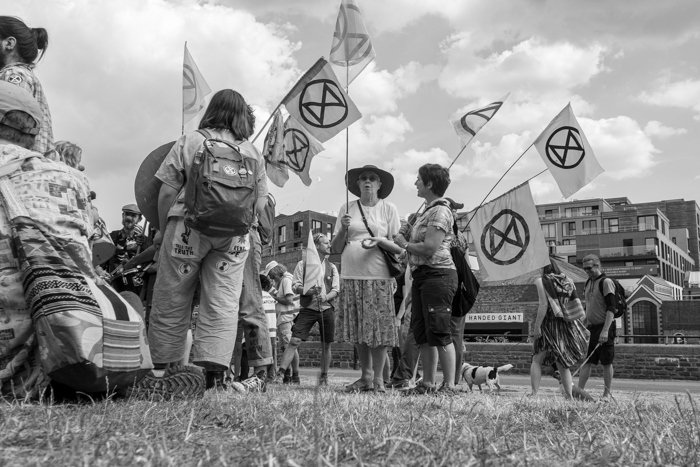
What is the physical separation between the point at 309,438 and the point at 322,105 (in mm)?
6288

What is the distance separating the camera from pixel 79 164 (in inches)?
232

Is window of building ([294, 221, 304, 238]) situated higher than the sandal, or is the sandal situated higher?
Result: window of building ([294, 221, 304, 238])

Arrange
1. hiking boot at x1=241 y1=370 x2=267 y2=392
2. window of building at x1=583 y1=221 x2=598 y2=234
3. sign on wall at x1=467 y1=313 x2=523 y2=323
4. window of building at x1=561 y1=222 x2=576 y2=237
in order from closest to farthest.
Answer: hiking boot at x1=241 y1=370 x2=267 y2=392
sign on wall at x1=467 y1=313 x2=523 y2=323
window of building at x1=583 y1=221 x2=598 y2=234
window of building at x1=561 y1=222 x2=576 y2=237

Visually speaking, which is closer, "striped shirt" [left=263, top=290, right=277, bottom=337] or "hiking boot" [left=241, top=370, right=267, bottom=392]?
"hiking boot" [left=241, top=370, right=267, bottom=392]

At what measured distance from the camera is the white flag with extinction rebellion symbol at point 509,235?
9.61 metres

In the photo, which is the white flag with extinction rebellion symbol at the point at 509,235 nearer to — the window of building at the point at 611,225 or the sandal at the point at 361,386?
the sandal at the point at 361,386

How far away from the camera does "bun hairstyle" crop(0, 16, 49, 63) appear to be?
15.0 feet

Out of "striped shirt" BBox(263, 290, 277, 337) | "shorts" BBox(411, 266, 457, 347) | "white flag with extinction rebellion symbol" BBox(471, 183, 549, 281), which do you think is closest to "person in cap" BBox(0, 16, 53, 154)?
"shorts" BBox(411, 266, 457, 347)

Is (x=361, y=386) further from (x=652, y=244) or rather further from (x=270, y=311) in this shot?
(x=652, y=244)

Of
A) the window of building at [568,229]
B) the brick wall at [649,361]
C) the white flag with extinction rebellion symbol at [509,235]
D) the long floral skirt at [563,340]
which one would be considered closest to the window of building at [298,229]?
the window of building at [568,229]

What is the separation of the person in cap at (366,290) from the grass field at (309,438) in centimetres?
318

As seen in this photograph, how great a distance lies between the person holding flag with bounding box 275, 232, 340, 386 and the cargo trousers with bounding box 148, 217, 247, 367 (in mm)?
4100

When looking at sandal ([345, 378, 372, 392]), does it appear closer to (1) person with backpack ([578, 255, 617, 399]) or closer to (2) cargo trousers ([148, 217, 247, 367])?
(2) cargo trousers ([148, 217, 247, 367])

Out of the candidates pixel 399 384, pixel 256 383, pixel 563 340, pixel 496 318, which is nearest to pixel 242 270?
pixel 256 383
